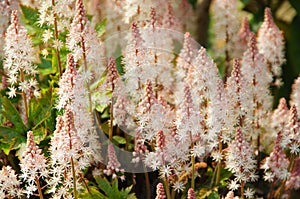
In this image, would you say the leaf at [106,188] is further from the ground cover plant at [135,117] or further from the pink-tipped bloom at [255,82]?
the pink-tipped bloom at [255,82]

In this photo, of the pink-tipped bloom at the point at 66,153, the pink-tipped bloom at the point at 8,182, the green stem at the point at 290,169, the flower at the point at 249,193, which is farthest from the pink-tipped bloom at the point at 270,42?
the pink-tipped bloom at the point at 8,182

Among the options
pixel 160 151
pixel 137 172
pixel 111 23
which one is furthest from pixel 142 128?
pixel 111 23

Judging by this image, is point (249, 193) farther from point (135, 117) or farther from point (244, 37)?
point (244, 37)

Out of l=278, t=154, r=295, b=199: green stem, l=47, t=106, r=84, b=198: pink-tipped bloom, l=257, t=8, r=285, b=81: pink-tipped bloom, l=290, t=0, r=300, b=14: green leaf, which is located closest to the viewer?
l=47, t=106, r=84, b=198: pink-tipped bloom

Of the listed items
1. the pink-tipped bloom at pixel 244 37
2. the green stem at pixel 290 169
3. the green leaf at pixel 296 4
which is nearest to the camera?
the green stem at pixel 290 169

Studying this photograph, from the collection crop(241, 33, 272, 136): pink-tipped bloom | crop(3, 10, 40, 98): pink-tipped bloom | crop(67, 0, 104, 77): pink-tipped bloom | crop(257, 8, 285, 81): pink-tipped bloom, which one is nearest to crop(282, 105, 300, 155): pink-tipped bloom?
crop(241, 33, 272, 136): pink-tipped bloom

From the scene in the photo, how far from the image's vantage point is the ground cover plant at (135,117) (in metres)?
1.46

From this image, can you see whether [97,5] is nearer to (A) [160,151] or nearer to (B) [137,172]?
(B) [137,172]

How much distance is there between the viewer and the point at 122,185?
1.72m

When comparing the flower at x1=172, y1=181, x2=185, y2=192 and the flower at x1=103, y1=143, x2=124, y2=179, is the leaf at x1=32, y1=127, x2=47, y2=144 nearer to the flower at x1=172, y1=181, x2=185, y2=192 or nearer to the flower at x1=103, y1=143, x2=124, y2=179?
the flower at x1=103, y1=143, x2=124, y2=179

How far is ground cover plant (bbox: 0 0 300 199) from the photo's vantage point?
146cm

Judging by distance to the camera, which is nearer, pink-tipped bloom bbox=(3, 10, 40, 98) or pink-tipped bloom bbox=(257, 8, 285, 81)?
pink-tipped bloom bbox=(3, 10, 40, 98)

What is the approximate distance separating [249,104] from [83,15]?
1.58 feet

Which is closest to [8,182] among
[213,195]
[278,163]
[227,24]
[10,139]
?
[10,139]
